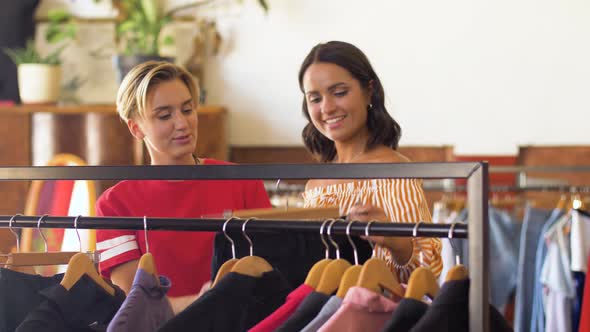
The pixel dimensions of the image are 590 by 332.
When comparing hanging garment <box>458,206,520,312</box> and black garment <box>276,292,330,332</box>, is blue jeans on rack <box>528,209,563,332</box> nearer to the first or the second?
hanging garment <box>458,206,520,312</box>

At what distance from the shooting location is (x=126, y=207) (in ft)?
6.42

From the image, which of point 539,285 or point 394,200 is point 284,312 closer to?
point 394,200

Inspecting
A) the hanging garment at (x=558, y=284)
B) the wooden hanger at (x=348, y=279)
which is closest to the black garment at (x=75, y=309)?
the wooden hanger at (x=348, y=279)

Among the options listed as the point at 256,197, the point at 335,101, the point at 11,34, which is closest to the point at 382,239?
the point at 335,101

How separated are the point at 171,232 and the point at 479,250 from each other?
2.95ft

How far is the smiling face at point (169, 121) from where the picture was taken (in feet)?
6.64

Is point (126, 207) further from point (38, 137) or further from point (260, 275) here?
point (38, 137)

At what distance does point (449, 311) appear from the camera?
3.89ft

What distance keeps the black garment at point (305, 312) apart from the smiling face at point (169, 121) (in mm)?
822

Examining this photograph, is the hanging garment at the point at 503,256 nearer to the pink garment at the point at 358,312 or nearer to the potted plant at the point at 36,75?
the potted plant at the point at 36,75

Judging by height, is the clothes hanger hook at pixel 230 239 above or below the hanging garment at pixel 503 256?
above

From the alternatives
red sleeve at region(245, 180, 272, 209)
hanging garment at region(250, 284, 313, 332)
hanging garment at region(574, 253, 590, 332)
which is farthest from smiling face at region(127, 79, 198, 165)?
hanging garment at region(574, 253, 590, 332)

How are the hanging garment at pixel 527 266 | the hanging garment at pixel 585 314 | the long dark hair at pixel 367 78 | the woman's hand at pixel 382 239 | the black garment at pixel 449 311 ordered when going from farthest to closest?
1. the hanging garment at pixel 527 266
2. the hanging garment at pixel 585 314
3. the long dark hair at pixel 367 78
4. the woman's hand at pixel 382 239
5. the black garment at pixel 449 311

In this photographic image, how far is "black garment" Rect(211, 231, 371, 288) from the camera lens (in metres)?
1.54
